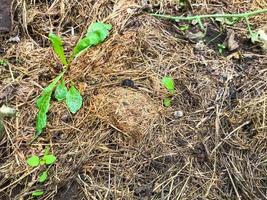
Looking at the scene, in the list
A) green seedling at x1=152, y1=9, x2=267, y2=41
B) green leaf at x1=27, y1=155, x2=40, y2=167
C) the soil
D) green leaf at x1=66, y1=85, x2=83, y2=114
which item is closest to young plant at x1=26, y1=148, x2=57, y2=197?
green leaf at x1=27, y1=155, x2=40, y2=167

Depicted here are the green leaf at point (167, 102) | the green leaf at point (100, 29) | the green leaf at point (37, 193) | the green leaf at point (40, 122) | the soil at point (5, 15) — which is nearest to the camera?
the green leaf at point (37, 193)

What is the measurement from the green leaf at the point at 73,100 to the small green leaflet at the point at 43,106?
89 millimetres

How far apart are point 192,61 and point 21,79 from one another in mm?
877

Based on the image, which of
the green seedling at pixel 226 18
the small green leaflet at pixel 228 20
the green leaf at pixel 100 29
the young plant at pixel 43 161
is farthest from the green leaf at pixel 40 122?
the small green leaflet at pixel 228 20

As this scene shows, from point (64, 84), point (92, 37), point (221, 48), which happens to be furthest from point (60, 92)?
point (221, 48)

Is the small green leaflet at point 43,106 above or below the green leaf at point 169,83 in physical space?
above

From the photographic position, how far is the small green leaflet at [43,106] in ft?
6.69

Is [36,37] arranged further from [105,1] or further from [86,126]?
[86,126]

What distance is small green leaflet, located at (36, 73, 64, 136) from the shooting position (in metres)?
2.04

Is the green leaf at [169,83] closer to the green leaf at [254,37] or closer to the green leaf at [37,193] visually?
the green leaf at [254,37]

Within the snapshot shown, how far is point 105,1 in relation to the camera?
8.30 ft

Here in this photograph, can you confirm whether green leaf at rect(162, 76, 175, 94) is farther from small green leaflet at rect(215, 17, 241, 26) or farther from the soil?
the soil

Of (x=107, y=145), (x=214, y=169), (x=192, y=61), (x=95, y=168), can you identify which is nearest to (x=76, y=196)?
(x=95, y=168)

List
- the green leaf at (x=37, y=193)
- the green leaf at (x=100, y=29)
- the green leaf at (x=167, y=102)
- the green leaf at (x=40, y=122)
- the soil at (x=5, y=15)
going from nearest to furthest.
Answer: the green leaf at (x=37, y=193), the green leaf at (x=40, y=122), the green leaf at (x=167, y=102), the green leaf at (x=100, y=29), the soil at (x=5, y=15)
